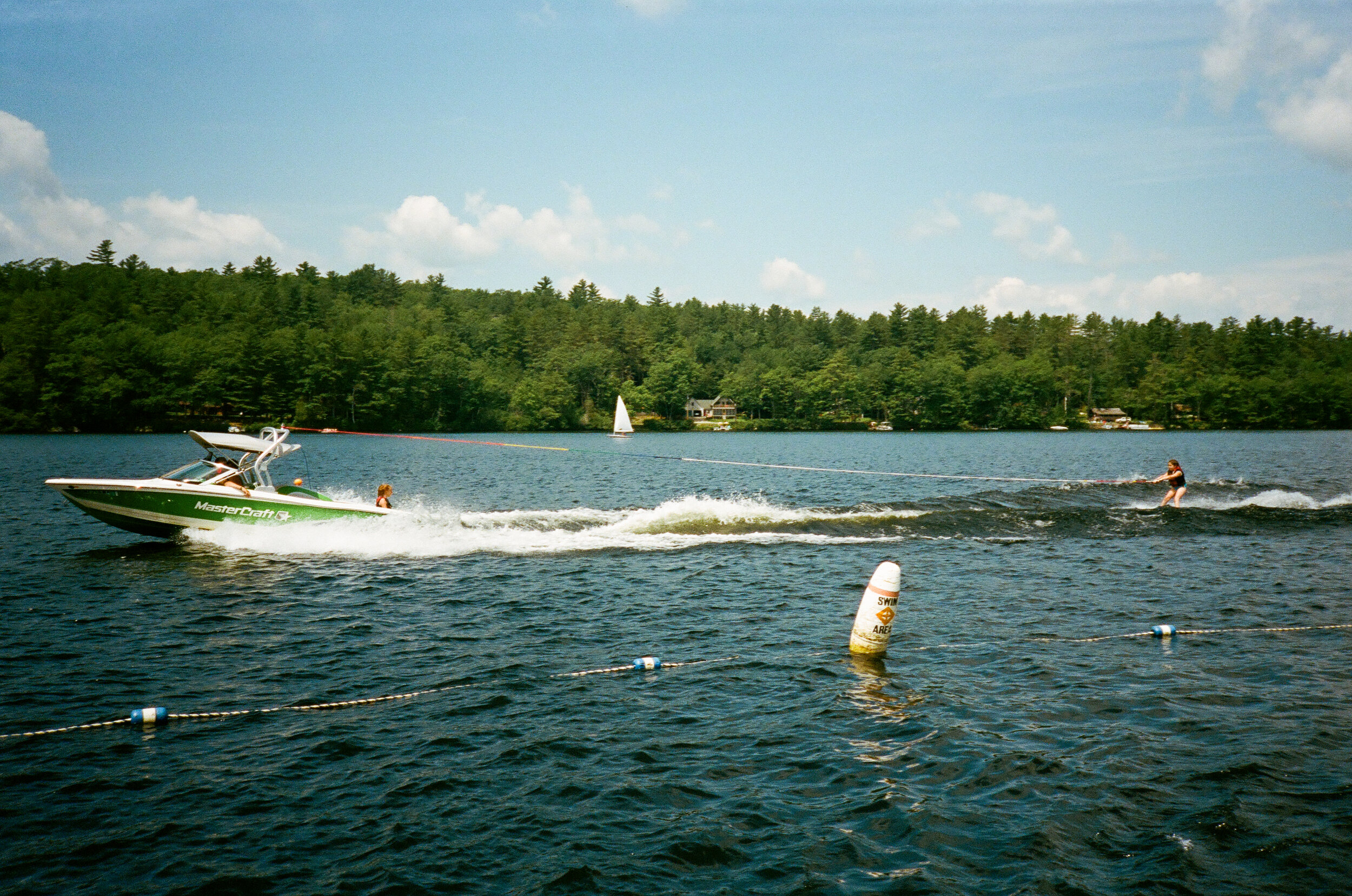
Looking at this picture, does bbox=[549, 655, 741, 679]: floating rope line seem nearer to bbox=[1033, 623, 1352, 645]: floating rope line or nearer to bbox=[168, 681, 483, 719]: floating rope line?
bbox=[168, 681, 483, 719]: floating rope line

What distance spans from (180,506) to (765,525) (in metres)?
17.3

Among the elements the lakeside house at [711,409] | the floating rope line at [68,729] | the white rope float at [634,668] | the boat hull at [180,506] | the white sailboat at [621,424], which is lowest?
the floating rope line at [68,729]

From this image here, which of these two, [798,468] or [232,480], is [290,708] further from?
[798,468]

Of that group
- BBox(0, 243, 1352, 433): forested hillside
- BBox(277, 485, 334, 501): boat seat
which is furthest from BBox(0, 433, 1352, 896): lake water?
BBox(0, 243, 1352, 433): forested hillside

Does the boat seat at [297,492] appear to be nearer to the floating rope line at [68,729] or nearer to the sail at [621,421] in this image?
the floating rope line at [68,729]

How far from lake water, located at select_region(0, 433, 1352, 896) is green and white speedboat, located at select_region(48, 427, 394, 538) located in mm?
558

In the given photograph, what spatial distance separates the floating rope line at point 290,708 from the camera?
11055 mm

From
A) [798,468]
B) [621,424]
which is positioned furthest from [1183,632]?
[621,424]

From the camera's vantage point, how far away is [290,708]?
11945 millimetres

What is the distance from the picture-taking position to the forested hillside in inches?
4306

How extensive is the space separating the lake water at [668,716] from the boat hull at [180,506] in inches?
20.0

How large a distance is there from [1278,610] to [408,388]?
127195mm

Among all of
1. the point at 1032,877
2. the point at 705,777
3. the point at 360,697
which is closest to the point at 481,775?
the point at 705,777

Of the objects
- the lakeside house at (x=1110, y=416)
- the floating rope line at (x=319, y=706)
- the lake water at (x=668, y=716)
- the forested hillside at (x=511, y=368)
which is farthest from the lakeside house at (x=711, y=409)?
the floating rope line at (x=319, y=706)
